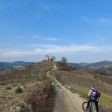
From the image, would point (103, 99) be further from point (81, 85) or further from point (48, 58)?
point (48, 58)

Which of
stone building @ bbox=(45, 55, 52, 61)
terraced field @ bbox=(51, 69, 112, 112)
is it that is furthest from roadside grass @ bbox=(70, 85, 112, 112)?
stone building @ bbox=(45, 55, 52, 61)

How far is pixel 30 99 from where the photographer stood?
32344 millimetres

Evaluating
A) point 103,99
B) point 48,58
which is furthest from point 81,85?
point 48,58

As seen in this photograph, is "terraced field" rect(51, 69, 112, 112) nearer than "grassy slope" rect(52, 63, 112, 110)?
Yes

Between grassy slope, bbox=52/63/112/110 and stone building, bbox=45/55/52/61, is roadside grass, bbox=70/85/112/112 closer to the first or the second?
grassy slope, bbox=52/63/112/110

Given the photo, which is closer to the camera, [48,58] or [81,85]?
[81,85]

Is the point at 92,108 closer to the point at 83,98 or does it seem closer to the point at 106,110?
the point at 106,110

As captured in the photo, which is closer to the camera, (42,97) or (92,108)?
(42,97)

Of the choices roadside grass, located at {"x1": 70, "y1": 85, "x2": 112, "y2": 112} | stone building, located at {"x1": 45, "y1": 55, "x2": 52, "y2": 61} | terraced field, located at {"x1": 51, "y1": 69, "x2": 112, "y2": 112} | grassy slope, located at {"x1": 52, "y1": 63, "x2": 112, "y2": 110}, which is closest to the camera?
roadside grass, located at {"x1": 70, "y1": 85, "x2": 112, "y2": 112}

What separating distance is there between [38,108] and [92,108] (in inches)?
267

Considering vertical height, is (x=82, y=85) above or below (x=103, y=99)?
above

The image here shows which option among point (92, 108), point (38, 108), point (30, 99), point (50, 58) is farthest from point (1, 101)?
point (50, 58)

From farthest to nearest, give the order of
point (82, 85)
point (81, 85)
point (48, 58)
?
1. point (48, 58)
2. point (82, 85)
3. point (81, 85)

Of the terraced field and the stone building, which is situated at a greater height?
the stone building
